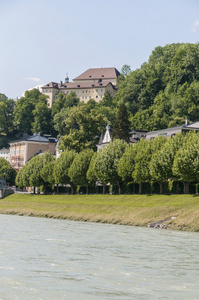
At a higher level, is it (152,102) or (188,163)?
(152,102)

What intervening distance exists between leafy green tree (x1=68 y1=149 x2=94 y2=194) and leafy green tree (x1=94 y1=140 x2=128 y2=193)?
5.27 meters

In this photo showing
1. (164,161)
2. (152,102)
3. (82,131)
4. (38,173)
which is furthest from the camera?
(152,102)

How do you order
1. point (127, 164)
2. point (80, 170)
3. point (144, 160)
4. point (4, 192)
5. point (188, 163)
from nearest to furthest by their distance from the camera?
point (188, 163)
point (144, 160)
point (127, 164)
point (80, 170)
point (4, 192)

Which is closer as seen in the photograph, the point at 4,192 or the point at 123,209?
the point at 123,209

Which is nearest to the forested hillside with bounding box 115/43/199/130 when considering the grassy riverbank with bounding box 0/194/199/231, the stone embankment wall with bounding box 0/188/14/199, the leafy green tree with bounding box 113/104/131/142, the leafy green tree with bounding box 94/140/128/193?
the leafy green tree with bounding box 113/104/131/142

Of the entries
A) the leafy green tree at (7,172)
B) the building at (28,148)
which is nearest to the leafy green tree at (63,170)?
the leafy green tree at (7,172)

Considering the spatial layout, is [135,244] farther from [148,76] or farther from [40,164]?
[148,76]

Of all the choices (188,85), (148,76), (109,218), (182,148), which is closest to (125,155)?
(182,148)

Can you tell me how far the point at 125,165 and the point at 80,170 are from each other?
1403 centimetres

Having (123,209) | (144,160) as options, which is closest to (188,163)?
(123,209)

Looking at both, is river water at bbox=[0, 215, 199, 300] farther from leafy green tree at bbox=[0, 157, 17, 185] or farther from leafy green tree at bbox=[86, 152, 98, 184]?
leafy green tree at bbox=[0, 157, 17, 185]

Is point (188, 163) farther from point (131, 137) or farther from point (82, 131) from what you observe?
point (82, 131)

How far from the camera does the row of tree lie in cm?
7062

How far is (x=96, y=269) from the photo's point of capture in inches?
944
